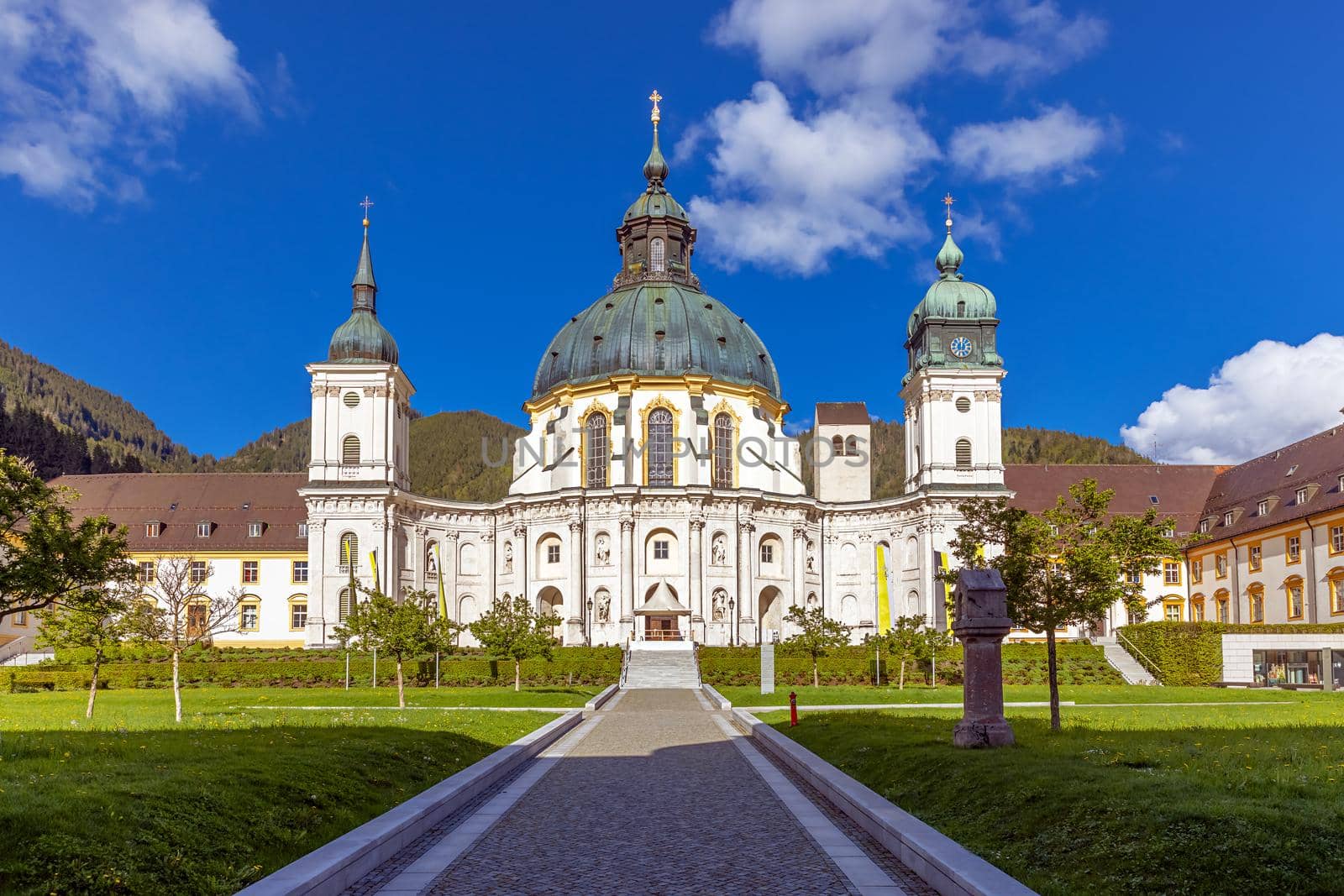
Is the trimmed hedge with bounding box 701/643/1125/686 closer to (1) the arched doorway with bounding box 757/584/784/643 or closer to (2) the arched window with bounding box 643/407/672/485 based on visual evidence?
(1) the arched doorway with bounding box 757/584/784/643

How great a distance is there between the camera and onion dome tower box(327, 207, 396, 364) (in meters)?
88.2

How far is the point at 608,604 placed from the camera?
8425cm

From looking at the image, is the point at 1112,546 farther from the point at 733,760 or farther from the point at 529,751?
the point at 529,751

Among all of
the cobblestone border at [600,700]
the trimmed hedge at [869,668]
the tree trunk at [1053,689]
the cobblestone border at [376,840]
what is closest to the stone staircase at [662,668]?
the trimmed hedge at [869,668]

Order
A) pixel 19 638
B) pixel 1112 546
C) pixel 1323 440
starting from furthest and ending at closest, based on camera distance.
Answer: pixel 19 638
pixel 1323 440
pixel 1112 546

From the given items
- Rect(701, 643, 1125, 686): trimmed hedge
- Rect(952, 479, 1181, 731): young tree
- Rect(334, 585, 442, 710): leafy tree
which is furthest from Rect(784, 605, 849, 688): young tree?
Rect(952, 479, 1181, 731): young tree

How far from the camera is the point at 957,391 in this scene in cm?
8812

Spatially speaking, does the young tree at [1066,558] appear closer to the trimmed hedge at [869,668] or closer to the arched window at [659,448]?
the trimmed hedge at [869,668]

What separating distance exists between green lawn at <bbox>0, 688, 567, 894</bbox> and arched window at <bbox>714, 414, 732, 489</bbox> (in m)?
62.0

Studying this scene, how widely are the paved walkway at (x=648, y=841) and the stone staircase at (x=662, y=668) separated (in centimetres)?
3873

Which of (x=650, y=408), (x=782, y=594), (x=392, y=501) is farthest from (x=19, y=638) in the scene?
(x=782, y=594)

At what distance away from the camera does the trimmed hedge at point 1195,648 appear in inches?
2457

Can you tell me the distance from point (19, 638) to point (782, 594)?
50.3 m

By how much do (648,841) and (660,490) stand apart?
69546 millimetres
